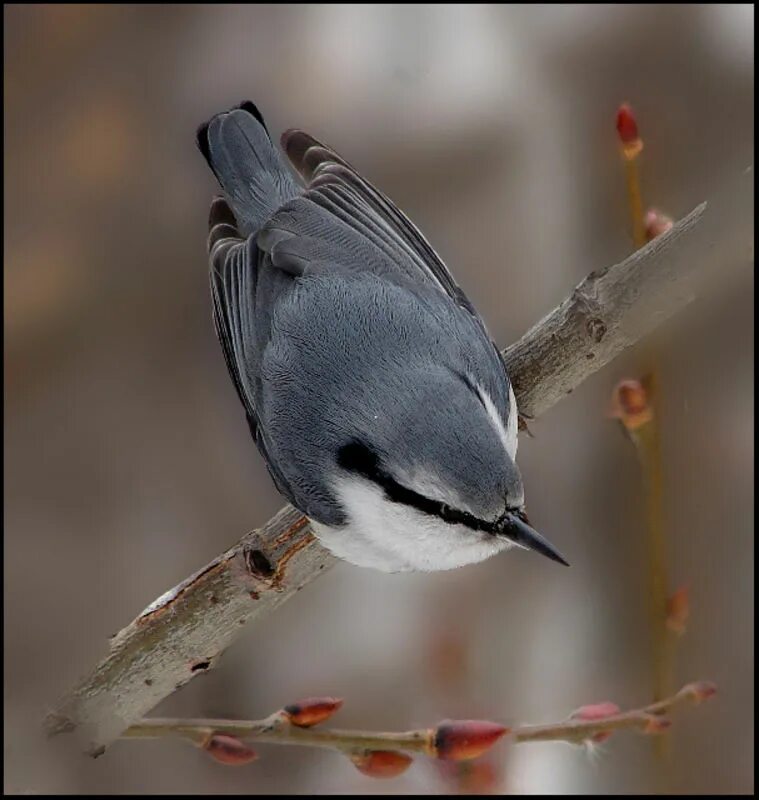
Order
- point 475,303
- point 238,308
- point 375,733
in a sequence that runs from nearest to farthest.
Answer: point 375,733 < point 238,308 < point 475,303

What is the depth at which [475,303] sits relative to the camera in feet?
5.16

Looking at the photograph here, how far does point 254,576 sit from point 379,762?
7.9 inches

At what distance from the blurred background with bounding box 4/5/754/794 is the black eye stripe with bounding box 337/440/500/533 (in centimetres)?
54

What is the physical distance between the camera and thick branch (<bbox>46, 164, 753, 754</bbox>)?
93 cm

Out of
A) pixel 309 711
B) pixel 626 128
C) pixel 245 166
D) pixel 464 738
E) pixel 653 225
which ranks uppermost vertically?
pixel 245 166

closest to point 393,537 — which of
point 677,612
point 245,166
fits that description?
point 677,612

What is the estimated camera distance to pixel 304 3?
5.74 feet

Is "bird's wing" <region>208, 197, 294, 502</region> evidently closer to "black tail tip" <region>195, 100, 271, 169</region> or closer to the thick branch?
"black tail tip" <region>195, 100, 271, 169</region>

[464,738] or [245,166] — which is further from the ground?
[245,166]

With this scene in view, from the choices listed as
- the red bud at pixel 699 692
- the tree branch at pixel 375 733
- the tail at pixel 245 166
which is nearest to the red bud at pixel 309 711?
the tree branch at pixel 375 733

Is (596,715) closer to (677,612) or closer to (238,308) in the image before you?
(677,612)

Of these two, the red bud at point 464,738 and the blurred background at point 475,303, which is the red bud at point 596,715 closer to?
the red bud at point 464,738

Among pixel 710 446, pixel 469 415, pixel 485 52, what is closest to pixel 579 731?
pixel 469 415

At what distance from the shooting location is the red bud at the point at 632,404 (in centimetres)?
100
